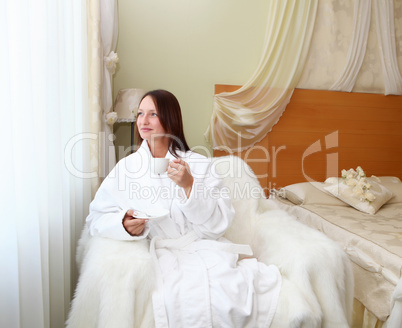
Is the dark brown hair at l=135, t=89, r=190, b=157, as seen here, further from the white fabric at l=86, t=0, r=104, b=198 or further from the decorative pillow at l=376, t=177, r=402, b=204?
the decorative pillow at l=376, t=177, r=402, b=204

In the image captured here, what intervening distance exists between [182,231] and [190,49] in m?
1.77

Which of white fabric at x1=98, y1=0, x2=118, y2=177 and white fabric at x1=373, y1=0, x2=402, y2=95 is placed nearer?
white fabric at x1=98, y1=0, x2=118, y2=177

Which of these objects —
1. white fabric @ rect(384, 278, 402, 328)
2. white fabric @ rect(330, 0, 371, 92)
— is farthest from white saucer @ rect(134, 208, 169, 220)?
white fabric @ rect(330, 0, 371, 92)

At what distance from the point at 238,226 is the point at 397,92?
249cm

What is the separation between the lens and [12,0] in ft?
3.05

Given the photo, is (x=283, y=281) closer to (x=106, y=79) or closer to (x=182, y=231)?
(x=182, y=231)

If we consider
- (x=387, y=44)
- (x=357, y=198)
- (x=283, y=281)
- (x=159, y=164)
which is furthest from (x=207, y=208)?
(x=387, y=44)

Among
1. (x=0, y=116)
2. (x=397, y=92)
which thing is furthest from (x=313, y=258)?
(x=397, y=92)

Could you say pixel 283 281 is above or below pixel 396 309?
above

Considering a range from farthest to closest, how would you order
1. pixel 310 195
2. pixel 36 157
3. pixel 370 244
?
pixel 310 195 < pixel 370 244 < pixel 36 157

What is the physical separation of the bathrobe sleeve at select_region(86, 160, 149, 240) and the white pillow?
6.01 feet

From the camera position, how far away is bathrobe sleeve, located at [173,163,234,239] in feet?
4.21

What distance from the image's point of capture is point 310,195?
8.37ft

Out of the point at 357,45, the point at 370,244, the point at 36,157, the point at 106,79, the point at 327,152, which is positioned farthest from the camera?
the point at 327,152
